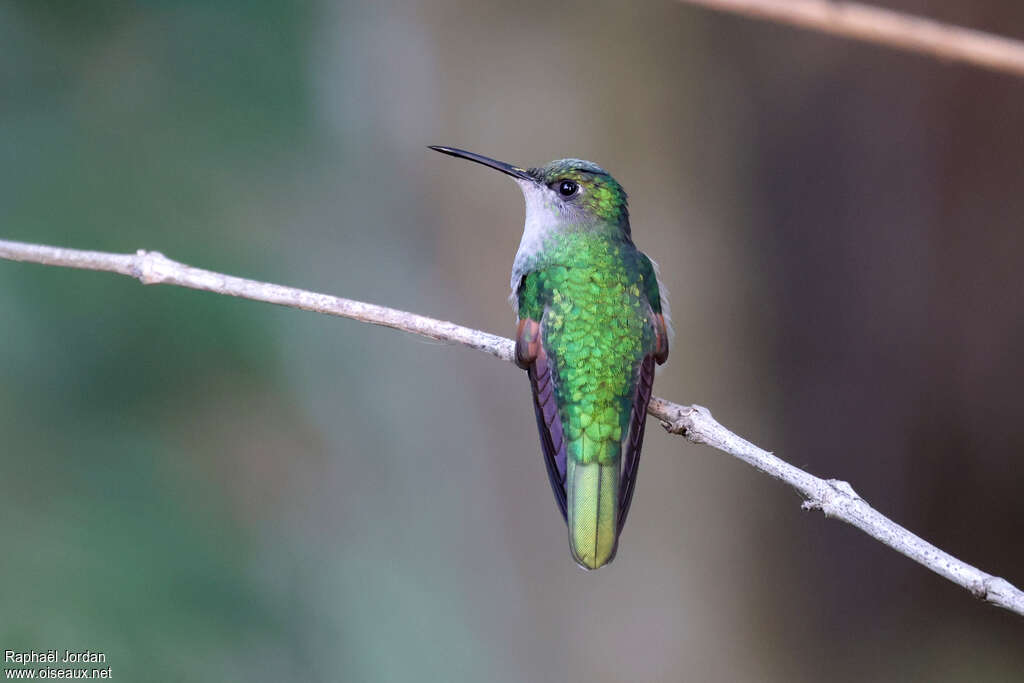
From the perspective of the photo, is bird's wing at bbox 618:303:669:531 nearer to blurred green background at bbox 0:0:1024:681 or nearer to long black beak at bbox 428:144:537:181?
long black beak at bbox 428:144:537:181

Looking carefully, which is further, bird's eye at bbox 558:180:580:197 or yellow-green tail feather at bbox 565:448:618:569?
bird's eye at bbox 558:180:580:197

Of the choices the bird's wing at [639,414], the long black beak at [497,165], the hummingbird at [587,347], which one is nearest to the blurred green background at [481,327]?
the long black beak at [497,165]

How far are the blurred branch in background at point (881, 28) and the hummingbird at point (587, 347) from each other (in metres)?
1.12

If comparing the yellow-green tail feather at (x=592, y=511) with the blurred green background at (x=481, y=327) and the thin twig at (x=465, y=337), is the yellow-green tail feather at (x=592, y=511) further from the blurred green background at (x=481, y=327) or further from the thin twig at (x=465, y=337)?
the blurred green background at (x=481, y=327)

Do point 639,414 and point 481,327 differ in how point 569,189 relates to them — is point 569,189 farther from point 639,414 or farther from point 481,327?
point 481,327

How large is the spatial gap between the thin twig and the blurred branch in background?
31.8 inches

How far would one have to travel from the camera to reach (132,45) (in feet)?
12.6

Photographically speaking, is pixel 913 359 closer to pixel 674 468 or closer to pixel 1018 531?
pixel 1018 531

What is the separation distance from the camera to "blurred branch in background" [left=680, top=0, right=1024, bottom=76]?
1.13 m

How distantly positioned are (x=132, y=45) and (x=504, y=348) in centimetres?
251

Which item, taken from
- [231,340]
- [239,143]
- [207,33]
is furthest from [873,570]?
[207,33]

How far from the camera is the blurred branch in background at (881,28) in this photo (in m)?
1.13

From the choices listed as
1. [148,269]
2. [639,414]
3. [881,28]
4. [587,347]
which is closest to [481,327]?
[587,347]

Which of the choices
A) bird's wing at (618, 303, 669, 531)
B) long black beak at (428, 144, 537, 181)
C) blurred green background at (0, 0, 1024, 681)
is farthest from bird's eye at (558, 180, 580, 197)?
blurred green background at (0, 0, 1024, 681)
